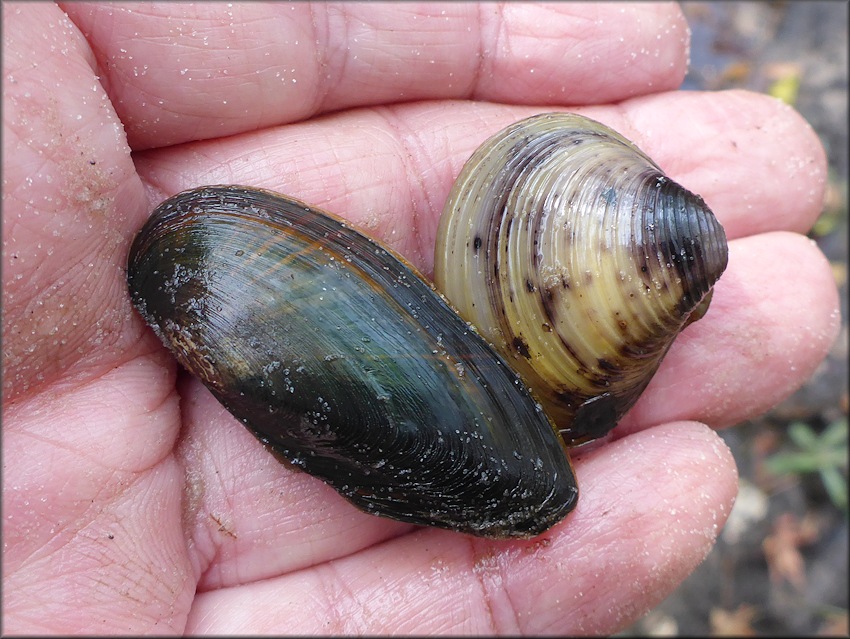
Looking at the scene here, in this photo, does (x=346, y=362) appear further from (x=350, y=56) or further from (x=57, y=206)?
(x=350, y=56)

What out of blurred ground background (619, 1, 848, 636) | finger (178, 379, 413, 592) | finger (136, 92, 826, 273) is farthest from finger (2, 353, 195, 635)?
blurred ground background (619, 1, 848, 636)

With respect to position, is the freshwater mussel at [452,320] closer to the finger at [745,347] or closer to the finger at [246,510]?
the finger at [246,510]

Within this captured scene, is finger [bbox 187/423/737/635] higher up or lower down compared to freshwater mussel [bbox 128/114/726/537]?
lower down

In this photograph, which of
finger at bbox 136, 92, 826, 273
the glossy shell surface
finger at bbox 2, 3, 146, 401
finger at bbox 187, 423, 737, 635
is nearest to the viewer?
finger at bbox 2, 3, 146, 401

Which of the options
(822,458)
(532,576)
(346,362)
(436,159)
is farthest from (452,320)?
(822,458)

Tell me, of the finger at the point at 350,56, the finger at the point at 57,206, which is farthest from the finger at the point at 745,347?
the finger at the point at 57,206

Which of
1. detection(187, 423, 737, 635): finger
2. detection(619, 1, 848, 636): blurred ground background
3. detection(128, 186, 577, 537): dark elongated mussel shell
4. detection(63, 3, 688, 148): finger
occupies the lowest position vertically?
detection(619, 1, 848, 636): blurred ground background

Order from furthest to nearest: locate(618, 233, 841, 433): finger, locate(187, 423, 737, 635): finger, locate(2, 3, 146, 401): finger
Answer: locate(618, 233, 841, 433): finger, locate(187, 423, 737, 635): finger, locate(2, 3, 146, 401): finger

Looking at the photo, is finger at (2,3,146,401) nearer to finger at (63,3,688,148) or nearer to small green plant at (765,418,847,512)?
finger at (63,3,688,148)
